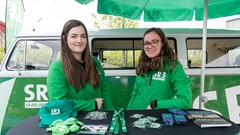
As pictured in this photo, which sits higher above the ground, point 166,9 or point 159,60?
point 166,9

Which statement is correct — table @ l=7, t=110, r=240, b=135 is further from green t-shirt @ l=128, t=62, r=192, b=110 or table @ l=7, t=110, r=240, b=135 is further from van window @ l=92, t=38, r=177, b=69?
van window @ l=92, t=38, r=177, b=69

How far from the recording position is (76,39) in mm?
2117

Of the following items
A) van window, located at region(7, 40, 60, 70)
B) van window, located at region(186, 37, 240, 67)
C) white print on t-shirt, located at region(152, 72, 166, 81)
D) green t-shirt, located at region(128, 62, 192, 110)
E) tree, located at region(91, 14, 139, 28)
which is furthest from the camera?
tree, located at region(91, 14, 139, 28)

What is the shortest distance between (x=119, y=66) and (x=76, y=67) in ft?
6.70

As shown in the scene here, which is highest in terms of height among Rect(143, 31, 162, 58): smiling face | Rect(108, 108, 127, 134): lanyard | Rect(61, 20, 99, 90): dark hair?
Rect(143, 31, 162, 58): smiling face

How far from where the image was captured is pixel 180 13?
14.5 feet

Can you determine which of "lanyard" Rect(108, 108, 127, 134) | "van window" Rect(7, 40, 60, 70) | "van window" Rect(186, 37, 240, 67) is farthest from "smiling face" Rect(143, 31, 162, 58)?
"van window" Rect(7, 40, 60, 70)

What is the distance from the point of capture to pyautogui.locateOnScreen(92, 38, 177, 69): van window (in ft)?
13.7

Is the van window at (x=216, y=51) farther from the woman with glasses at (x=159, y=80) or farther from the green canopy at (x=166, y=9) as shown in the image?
the woman with glasses at (x=159, y=80)

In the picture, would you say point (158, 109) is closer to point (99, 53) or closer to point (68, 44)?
point (68, 44)

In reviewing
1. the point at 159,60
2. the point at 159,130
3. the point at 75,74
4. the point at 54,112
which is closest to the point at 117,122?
the point at 159,130

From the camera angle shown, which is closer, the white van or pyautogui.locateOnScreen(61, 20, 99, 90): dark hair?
pyautogui.locateOnScreen(61, 20, 99, 90): dark hair

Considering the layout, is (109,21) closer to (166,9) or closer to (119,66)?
(166,9)

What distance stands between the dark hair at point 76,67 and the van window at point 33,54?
6.67ft
